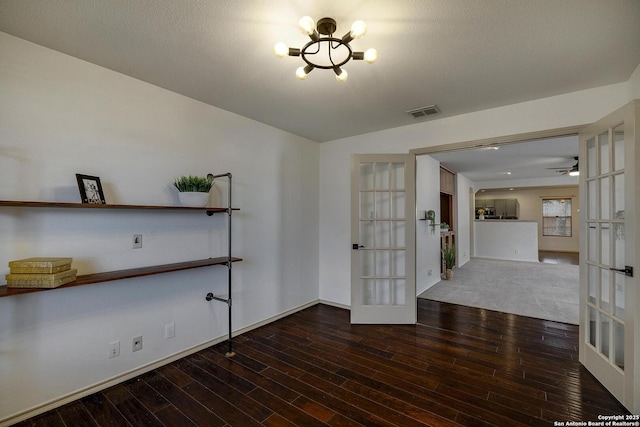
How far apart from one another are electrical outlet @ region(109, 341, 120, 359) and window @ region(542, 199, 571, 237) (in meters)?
13.1

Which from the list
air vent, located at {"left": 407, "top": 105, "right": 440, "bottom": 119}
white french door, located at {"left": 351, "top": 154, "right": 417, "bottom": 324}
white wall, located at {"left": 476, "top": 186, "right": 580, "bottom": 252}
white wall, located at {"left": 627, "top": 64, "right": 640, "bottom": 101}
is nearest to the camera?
white wall, located at {"left": 627, "top": 64, "right": 640, "bottom": 101}

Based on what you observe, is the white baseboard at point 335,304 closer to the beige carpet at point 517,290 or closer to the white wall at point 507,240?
the beige carpet at point 517,290

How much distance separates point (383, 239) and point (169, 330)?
255 cm

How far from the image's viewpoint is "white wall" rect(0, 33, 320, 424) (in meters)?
1.83

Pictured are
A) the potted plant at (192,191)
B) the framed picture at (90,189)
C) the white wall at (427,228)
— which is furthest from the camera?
the white wall at (427,228)

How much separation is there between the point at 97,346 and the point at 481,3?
11.2ft

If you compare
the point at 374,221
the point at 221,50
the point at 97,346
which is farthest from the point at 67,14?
the point at 374,221

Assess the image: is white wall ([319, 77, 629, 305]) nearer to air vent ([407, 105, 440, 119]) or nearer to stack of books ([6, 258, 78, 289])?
air vent ([407, 105, 440, 119])

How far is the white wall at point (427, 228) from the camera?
4781 mm

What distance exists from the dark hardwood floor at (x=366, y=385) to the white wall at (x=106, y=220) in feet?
1.05

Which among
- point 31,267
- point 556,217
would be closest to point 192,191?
point 31,267

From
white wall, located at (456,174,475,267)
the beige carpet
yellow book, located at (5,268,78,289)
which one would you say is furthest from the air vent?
white wall, located at (456,174,475,267)

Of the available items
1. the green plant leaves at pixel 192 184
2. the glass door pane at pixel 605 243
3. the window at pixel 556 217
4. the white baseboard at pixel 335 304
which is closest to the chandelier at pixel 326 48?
the green plant leaves at pixel 192 184

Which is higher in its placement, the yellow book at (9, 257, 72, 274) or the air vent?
the air vent
